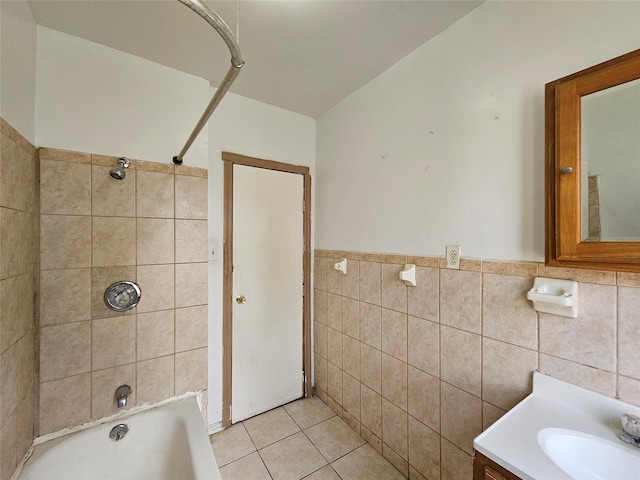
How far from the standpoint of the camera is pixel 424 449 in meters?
1.45

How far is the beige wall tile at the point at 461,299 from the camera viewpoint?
123cm

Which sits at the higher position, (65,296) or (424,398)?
(65,296)

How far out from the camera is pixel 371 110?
1837 mm

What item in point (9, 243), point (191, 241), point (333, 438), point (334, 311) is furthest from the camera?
point (334, 311)

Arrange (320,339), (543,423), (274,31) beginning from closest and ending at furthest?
(543,423) → (274,31) → (320,339)

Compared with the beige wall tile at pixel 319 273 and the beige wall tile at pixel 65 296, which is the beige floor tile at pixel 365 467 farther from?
the beige wall tile at pixel 65 296

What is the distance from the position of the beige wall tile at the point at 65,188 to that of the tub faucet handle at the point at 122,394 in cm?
98

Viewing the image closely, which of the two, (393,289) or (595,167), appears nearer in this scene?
(595,167)

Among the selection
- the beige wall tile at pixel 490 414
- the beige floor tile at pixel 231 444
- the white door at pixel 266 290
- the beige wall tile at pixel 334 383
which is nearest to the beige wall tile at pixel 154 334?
the white door at pixel 266 290

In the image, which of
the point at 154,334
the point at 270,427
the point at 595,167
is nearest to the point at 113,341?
the point at 154,334

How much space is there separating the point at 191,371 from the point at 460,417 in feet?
5.08

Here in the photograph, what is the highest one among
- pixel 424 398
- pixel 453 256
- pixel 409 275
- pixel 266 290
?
pixel 453 256

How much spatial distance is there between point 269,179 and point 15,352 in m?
1.65

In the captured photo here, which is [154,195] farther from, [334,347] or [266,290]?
[334,347]
